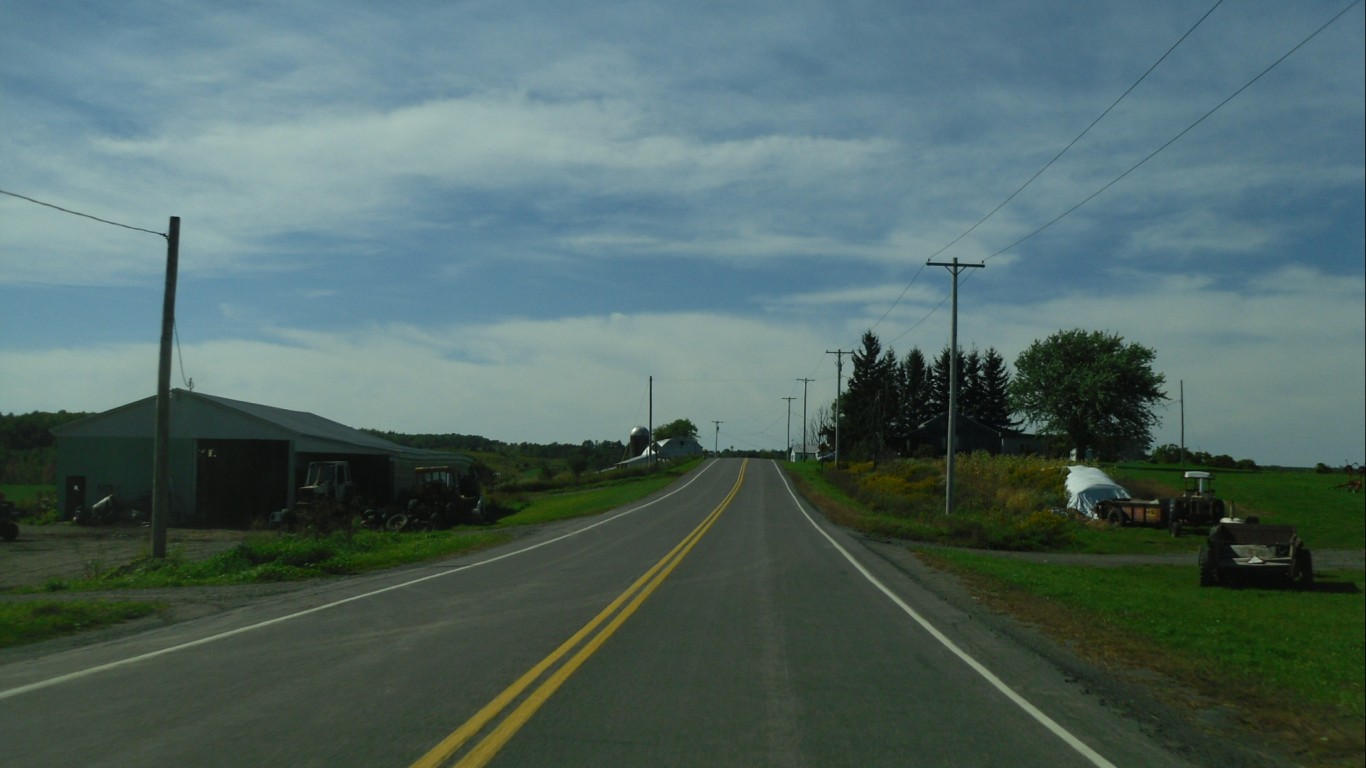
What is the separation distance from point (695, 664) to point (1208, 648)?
6283 millimetres

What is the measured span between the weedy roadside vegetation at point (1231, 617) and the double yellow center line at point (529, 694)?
5.55 metres

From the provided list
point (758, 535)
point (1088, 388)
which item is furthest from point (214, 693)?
point (1088, 388)

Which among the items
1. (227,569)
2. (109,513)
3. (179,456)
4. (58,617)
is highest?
(179,456)

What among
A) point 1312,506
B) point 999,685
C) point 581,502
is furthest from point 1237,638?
point 581,502

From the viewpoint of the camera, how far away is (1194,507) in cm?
3100

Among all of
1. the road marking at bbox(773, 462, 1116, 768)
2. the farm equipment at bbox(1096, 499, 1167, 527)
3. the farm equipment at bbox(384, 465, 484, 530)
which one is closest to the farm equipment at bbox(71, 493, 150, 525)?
the farm equipment at bbox(384, 465, 484, 530)

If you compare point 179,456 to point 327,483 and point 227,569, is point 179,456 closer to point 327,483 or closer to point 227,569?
point 327,483

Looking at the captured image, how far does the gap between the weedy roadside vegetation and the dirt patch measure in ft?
63.3

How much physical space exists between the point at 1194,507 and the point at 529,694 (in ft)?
94.4

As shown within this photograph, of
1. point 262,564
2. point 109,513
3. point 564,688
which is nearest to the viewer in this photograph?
point 564,688

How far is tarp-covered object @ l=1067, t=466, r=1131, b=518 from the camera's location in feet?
136

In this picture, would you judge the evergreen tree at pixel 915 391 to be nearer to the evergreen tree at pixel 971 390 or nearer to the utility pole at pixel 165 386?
the evergreen tree at pixel 971 390

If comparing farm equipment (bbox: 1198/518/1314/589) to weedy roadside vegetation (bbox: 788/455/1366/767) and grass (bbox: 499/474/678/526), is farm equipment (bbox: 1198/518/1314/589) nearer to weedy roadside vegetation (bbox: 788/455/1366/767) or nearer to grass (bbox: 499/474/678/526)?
weedy roadside vegetation (bbox: 788/455/1366/767)

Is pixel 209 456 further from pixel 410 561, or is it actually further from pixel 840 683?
pixel 840 683
